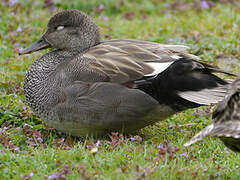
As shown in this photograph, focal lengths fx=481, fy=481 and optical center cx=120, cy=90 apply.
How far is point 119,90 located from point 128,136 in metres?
0.63

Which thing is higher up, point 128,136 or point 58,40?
point 58,40

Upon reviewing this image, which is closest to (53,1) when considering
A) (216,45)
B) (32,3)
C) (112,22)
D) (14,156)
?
(32,3)

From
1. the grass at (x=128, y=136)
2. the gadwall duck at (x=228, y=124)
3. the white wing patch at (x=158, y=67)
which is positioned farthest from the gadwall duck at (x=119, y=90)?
the gadwall duck at (x=228, y=124)

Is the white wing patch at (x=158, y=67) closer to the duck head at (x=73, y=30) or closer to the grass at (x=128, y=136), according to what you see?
the grass at (x=128, y=136)

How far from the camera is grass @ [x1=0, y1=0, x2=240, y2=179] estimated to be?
3695 mm

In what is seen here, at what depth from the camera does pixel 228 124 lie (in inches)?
134

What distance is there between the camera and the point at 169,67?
4.63 meters

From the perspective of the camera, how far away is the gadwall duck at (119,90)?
15.0ft

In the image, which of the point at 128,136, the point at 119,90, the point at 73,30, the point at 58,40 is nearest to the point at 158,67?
the point at 119,90

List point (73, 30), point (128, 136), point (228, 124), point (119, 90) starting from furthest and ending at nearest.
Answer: point (73, 30) < point (128, 136) < point (119, 90) < point (228, 124)

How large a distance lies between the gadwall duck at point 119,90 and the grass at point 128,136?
20 cm

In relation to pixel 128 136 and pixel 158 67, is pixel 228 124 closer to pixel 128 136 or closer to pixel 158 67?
pixel 158 67

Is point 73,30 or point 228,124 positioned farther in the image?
point 73,30

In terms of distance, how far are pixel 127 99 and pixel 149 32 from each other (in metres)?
3.12
